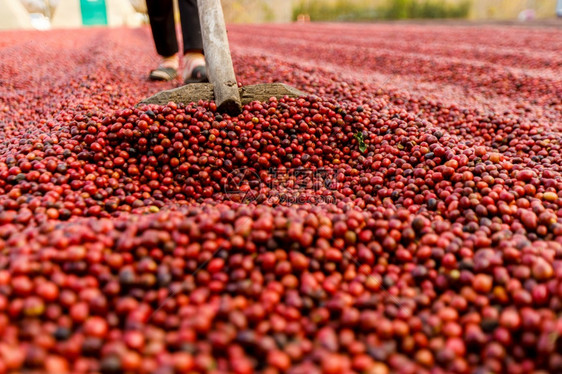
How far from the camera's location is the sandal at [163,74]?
17.3 feet

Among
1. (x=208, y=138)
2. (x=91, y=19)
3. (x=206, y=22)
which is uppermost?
(x=91, y=19)

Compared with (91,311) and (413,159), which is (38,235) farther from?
(413,159)

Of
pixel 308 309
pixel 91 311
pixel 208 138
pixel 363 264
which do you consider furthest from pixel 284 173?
pixel 91 311

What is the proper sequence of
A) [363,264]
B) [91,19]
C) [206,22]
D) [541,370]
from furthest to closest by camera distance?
[91,19]
[206,22]
[363,264]
[541,370]

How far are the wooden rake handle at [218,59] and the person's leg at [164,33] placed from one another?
1.75 metres

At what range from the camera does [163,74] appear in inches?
209

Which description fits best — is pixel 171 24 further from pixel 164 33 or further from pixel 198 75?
pixel 198 75

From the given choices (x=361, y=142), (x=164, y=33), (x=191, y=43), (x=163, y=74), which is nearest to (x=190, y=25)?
(x=191, y=43)

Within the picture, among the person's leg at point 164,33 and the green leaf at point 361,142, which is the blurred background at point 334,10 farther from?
the green leaf at point 361,142

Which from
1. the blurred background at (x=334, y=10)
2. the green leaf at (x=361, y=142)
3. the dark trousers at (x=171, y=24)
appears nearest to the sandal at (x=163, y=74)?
the dark trousers at (x=171, y=24)

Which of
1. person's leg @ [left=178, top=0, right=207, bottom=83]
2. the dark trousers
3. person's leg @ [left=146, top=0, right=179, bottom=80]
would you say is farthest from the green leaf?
person's leg @ [left=146, top=0, right=179, bottom=80]

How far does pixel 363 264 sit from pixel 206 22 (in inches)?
103

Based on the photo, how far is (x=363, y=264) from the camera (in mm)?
1763

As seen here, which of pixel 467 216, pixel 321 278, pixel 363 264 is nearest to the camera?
pixel 321 278
